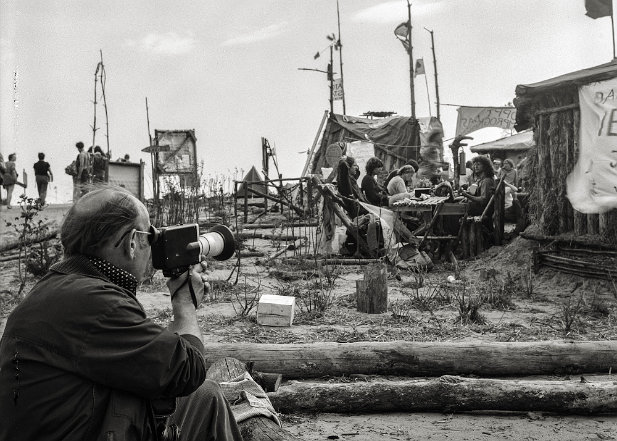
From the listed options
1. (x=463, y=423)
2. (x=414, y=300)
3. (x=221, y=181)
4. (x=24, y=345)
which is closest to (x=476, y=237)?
(x=414, y=300)

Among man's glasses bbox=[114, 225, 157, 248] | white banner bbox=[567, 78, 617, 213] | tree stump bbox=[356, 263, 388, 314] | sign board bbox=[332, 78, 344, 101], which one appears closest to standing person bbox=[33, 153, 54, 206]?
tree stump bbox=[356, 263, 388, 314]

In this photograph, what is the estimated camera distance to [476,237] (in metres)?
11.1

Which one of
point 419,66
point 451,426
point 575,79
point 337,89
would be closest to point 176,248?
point 451,426

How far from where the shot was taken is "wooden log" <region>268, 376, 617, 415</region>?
420 cm

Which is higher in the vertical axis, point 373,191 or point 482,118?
point 482,118

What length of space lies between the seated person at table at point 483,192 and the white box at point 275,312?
18.3ft

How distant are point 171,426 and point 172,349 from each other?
17.0 inches

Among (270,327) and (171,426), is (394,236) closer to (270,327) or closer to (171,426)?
(270,327)

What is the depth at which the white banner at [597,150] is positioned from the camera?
816cm

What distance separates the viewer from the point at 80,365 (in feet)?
6.57

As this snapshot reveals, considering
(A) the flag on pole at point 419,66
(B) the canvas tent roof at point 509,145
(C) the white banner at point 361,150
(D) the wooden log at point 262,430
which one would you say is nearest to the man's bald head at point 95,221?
(D) the wooden log at point 262,430

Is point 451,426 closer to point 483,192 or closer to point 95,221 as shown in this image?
point 95,221

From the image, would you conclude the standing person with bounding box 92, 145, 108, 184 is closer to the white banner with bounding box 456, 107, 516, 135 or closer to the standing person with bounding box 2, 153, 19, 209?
the standing person with bounding box 2, 153, 19, 209

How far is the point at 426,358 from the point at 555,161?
525cm
